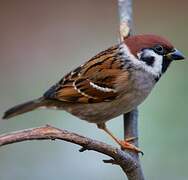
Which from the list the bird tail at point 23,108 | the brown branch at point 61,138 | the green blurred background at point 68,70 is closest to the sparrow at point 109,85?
the bird tail at point 23,108

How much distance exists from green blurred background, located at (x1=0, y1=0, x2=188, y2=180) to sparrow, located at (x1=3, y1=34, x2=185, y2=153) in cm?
56

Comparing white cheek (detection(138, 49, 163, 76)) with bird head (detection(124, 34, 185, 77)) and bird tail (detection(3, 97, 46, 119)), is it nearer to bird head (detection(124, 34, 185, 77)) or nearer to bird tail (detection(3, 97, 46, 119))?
bird head (detection(124, 34, 185, 77))

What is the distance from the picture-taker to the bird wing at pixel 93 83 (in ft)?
6.76

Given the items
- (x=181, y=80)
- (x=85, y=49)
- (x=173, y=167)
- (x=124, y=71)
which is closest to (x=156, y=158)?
(x=173, y=167)

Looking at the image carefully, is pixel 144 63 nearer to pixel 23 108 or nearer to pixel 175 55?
pixel 175 55

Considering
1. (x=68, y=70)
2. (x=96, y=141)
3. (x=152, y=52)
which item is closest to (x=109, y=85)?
(x=152, y=52)

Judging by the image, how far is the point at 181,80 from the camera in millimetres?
2789

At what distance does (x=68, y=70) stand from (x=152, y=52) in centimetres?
94

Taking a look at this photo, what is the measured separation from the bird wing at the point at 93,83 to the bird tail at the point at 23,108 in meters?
0.02

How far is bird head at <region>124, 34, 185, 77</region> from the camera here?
1.94 meters

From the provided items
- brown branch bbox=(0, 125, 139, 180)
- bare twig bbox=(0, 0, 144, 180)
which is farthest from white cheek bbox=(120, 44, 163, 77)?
brown branch bbox=(0, 125, 139, 180)

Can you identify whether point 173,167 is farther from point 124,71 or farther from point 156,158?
point 124,71

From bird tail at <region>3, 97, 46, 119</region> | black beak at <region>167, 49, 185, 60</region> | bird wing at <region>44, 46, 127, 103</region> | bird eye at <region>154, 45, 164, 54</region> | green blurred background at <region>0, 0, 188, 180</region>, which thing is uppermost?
bird eye at <region>154, 45, 164, 54</region>

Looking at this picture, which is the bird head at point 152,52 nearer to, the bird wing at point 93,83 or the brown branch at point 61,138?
the bird wing at point 93,83
